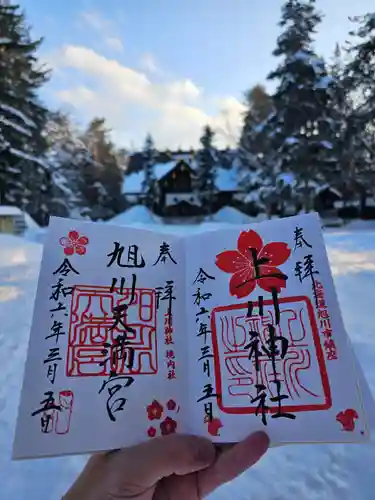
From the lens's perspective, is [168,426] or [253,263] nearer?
[168,426]

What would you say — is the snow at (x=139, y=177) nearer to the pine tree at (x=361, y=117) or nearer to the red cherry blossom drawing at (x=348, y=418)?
the pine tree at (x=361, y=117)

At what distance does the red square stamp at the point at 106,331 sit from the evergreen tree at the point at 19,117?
42.1 feet

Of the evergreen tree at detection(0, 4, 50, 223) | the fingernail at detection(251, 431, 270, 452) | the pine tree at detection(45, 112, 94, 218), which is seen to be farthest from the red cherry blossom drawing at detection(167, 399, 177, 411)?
the pine tree at detection(45, 112, 94, 218)

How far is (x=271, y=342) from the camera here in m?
0.79

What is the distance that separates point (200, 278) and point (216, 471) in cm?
36

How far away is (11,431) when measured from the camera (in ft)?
6.07

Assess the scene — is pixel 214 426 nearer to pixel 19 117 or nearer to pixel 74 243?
pixel 74 243

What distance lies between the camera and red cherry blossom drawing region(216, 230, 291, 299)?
0.84 m

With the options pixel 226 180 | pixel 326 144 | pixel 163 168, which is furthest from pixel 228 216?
pixel 326 144

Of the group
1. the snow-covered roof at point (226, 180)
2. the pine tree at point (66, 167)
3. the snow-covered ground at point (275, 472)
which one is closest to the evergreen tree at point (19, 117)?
the pine tree at point (66, 167)

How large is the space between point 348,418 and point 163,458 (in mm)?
325

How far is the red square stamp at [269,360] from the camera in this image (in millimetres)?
743

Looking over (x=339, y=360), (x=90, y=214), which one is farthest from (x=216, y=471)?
(x=90, y=214)

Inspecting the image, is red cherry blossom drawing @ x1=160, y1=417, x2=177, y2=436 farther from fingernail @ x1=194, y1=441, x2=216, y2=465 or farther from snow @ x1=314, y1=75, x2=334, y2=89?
snow @ x1=314, y1=75, x2=334, y2=89
